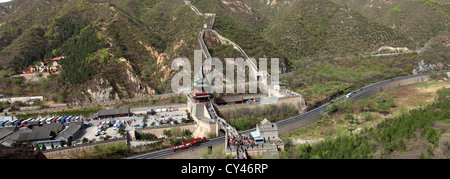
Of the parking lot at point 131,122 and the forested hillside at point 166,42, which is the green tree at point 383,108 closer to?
the forested hillside at point 166,42

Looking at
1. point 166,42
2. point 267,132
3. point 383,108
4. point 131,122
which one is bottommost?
point 131,122

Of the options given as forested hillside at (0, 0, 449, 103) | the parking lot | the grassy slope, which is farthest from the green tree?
the parking lot

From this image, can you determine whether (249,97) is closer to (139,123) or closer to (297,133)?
(297,133)

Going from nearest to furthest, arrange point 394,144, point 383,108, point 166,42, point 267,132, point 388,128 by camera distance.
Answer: point 394,144, point 388,128, point 267,132, point 383,108, point 166,42

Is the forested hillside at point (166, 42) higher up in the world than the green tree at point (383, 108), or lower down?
higher up

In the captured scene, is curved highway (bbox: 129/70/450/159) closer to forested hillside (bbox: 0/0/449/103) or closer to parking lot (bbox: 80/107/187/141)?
forested hillside (bbox: 0/0/449/103)

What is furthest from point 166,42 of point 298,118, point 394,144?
point 394,144

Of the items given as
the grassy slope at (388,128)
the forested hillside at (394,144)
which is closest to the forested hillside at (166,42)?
the grassy slope at (388,128)

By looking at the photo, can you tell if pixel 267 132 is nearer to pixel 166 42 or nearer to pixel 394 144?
pixel 394 144

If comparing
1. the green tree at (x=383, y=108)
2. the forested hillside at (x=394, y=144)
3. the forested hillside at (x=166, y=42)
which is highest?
the forested hillside at (x=166, y=42)

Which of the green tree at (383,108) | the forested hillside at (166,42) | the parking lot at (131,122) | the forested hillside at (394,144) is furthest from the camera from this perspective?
the forested hillside at (166,42)
